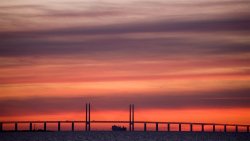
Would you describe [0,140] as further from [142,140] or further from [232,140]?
[232,140]

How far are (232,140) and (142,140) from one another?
23.2 metres

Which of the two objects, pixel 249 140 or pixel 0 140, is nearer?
pixel 0 140

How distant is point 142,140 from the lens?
5871 inches

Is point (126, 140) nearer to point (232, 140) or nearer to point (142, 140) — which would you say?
point (142, 140)

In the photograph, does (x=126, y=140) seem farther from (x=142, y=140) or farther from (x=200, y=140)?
(x=200, y=140)

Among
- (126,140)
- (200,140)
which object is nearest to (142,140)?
(126,140)

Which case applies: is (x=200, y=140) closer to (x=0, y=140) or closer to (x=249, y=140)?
(x=249, y=140)

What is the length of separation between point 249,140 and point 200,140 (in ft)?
37.1

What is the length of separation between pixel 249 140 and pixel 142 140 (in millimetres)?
24999

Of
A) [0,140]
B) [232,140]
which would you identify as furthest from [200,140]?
[0,140]

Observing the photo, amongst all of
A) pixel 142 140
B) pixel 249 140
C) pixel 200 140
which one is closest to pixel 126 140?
pixel 142 140

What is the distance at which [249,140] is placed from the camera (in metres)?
162

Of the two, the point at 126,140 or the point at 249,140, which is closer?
the point at 126,140

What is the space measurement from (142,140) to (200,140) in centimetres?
1376
